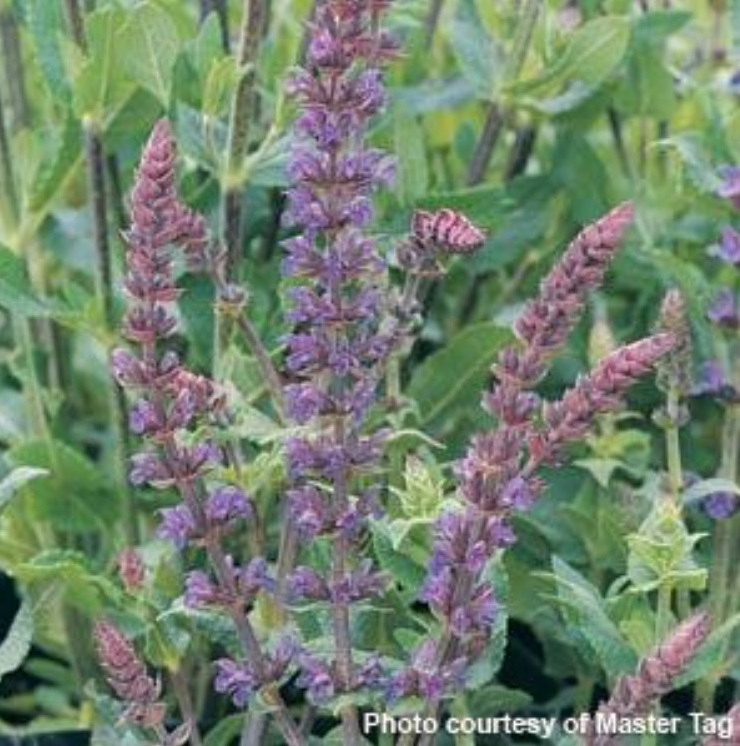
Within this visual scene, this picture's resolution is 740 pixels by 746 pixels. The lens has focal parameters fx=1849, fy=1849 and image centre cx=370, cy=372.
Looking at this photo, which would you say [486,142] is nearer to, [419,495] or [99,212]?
[99,212]

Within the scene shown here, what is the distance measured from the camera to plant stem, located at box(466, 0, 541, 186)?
1.50 m

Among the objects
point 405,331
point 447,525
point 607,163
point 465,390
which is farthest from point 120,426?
point 607,163

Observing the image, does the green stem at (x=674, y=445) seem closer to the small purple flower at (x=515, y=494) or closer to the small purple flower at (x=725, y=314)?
the small purple flower at (x=725, y=314)

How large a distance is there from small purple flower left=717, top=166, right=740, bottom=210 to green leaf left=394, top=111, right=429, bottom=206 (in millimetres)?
241

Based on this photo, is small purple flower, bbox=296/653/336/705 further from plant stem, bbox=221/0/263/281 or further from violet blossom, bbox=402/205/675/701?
plant stem, bbox=221/0/263/281

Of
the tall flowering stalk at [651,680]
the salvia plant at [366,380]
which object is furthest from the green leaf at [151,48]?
the tall flowering stalk at [651,680]

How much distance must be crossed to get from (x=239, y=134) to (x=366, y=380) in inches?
13.7

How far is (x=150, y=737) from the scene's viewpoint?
4.22ft

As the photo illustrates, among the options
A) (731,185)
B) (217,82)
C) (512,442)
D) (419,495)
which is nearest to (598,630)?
(419,495)

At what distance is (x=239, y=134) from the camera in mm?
1346

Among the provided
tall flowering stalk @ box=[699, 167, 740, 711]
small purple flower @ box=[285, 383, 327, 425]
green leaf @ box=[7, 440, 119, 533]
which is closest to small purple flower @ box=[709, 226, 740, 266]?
tall flowering stalk @ box=[699, 167, 740, 711]

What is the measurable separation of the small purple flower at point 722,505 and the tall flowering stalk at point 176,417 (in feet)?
1.19

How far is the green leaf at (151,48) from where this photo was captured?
139cm

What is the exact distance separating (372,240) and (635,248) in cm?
62
